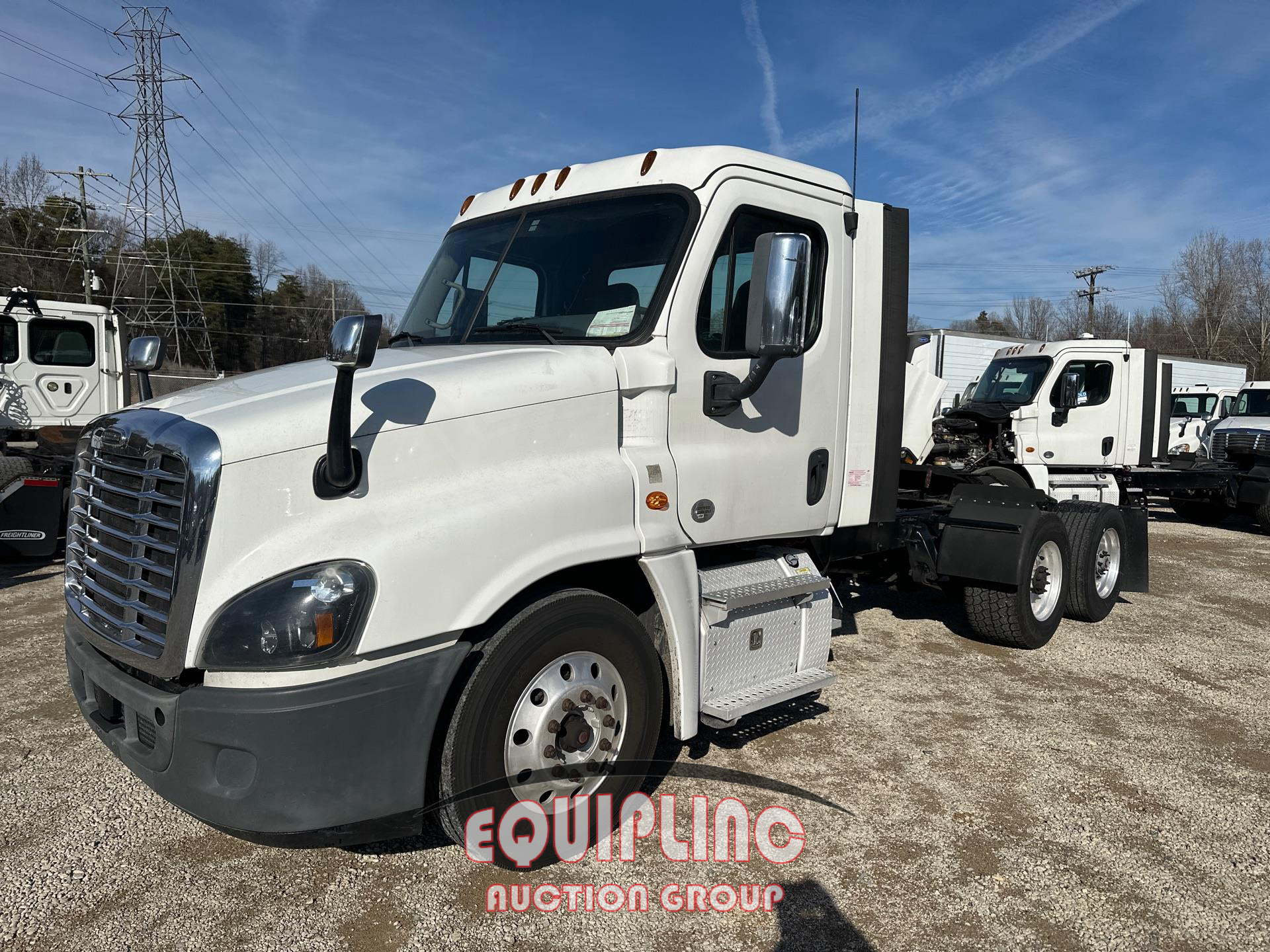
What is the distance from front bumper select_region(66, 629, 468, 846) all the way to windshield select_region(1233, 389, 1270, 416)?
17779mm

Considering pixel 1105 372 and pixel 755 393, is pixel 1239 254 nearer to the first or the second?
pixel 1105 372

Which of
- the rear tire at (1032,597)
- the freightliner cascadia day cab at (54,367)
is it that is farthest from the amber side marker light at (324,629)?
the freightliner cascadia day cab at (54,367)

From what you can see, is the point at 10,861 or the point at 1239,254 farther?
the point at 1239,254

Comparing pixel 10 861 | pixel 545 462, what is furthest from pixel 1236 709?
pixel 10 861

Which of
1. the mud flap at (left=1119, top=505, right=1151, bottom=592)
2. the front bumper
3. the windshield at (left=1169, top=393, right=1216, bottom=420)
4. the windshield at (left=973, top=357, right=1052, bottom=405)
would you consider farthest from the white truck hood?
the windshield at (left=1169, top=393, right=1216, bottom=420)

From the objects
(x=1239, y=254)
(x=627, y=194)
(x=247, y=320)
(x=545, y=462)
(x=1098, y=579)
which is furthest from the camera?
(x=247, y=320)

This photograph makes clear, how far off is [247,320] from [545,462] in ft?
193

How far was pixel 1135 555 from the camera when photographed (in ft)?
24.1

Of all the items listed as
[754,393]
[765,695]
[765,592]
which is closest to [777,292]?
[754,393]

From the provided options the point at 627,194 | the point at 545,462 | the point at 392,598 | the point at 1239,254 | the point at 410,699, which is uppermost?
the point at 1239,254

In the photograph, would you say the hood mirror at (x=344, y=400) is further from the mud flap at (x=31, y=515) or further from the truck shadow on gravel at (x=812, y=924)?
the mud flap at (x=31, y=515)

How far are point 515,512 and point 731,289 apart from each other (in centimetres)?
144

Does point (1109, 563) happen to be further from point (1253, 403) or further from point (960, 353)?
point (960, 353)

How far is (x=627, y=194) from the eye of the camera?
3.68 m
